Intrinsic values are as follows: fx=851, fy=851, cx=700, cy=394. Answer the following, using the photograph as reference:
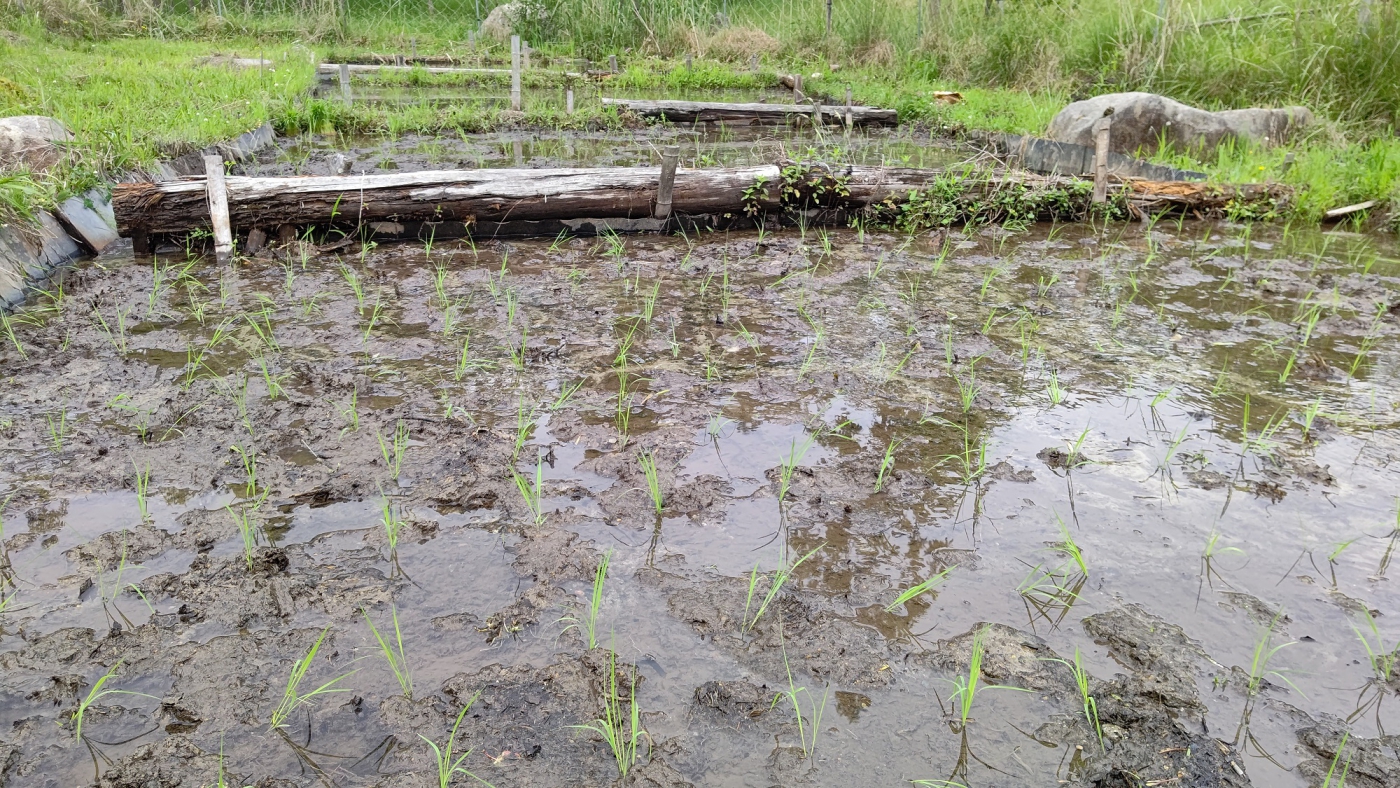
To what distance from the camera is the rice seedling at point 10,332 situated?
3754mm

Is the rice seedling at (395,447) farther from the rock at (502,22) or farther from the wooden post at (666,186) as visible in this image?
the rock at (502,22)

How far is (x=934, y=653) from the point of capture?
218 centimetres

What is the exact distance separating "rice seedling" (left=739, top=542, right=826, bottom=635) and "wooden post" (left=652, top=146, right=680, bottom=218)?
3.74m

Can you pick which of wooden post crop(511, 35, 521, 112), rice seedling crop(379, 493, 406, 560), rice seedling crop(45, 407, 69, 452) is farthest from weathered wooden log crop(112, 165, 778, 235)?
wooden post crop(511, 35, 521, 112)

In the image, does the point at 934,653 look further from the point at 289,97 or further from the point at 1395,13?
the point at 289,97

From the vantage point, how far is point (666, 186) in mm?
5785

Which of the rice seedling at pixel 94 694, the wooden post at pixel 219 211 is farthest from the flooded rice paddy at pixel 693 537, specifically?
the wooden post at pixel 219 211

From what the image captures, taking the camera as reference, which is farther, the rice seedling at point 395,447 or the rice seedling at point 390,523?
the rice seedling at point 395,447

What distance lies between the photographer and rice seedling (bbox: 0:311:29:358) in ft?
12.3

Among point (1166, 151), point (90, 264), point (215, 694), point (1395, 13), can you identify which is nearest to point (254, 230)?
point (90, 264)

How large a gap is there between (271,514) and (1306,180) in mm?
7570

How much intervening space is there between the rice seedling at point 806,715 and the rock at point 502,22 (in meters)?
17.4

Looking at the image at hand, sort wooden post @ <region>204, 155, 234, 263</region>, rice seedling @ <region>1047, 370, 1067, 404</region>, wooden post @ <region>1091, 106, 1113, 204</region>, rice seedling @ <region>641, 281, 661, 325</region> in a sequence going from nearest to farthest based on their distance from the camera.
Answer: rice seedling @ <region>1047, 370, 1067, 404</region> < rice seedling @ <region>641, 281, 661, 325</region> < wooden post @ <region>204, 155, 234, 263</region> < wooden post @ <region>1091, 106, 1113, 204</region>

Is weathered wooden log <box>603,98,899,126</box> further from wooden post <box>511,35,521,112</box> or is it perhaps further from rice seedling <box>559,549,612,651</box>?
rice seedling <box>559,549,612,651</box>
